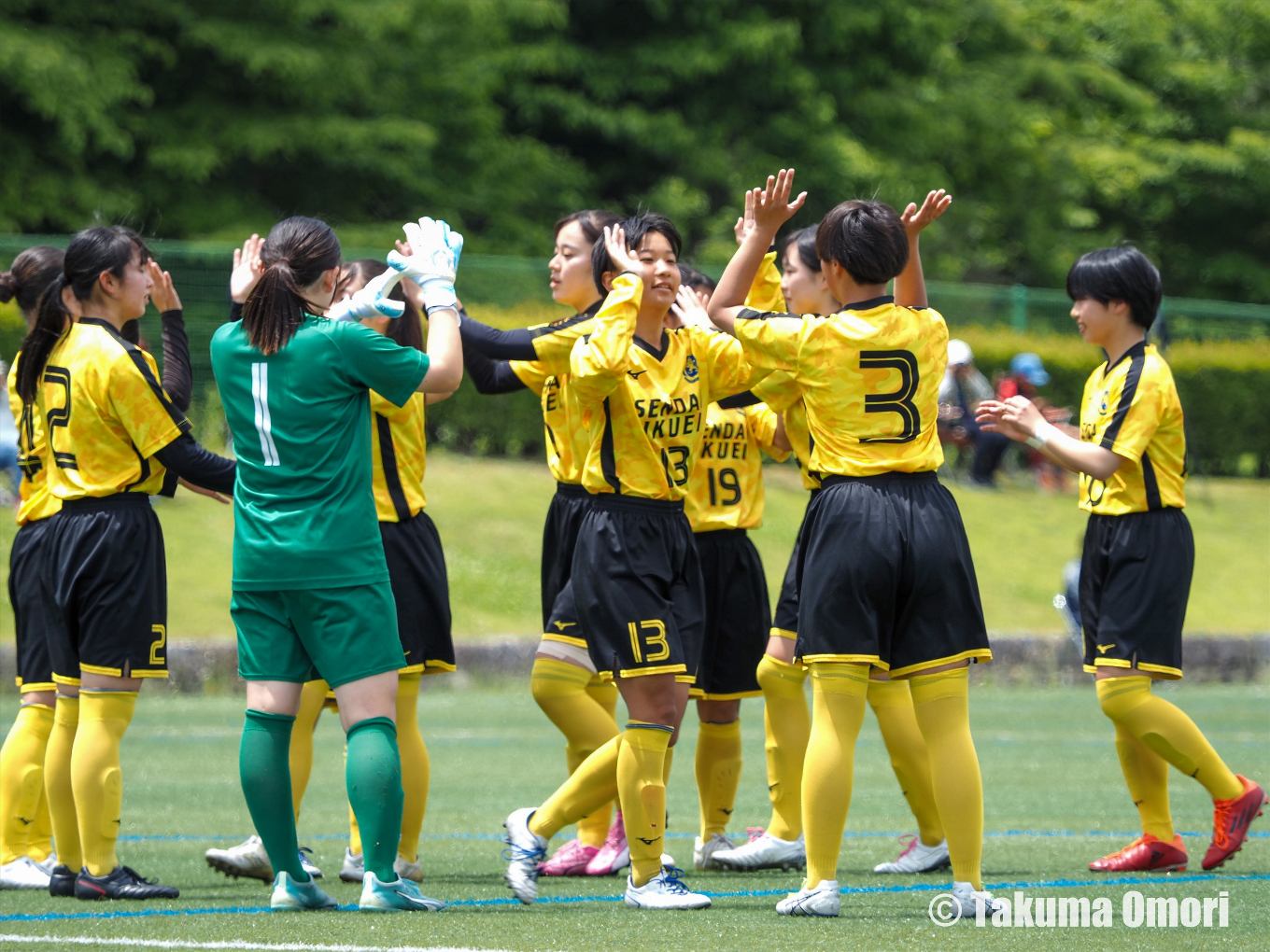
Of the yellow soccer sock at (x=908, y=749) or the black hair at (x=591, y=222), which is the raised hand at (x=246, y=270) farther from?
the yellow soccer sock at (x=908, y=749)

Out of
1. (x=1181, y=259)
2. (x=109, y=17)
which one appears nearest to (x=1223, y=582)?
(x=109, y=17)

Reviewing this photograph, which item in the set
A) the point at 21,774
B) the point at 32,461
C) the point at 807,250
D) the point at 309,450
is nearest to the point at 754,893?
the point at 309,450

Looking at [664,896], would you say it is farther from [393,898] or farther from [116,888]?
[116,888]

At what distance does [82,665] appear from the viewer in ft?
17.9

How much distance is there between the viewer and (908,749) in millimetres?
5953

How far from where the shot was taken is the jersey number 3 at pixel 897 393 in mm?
4938

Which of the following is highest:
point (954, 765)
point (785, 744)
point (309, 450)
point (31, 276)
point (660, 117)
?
point (660, 117)

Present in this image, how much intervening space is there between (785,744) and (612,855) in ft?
2.54

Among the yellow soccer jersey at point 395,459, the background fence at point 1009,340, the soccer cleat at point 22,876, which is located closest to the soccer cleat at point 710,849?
the yellow soccer jersey at point 395,459

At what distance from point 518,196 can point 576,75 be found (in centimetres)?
339

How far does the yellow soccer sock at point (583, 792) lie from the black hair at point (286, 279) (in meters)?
1.71

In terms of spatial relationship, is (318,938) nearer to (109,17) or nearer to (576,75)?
(109,17)

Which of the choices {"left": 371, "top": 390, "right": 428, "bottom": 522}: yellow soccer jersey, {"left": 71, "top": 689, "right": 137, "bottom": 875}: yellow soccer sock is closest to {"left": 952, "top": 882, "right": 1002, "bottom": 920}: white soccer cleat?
{"left": 371, "top": 390, "right": 428, "bottom": 522}: yellow soccer jersey

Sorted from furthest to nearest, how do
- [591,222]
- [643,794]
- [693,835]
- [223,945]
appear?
[693,835], [591,222], [643,794], [223,945]
